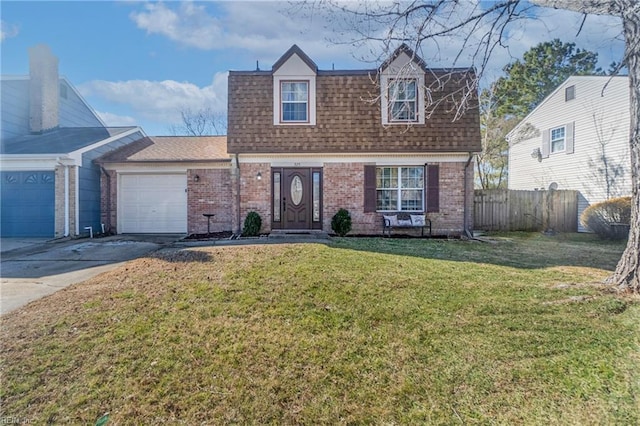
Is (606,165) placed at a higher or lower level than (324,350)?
higher

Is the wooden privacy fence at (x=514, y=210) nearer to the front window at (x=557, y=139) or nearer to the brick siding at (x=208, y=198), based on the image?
the front window at (x=557, y=139)

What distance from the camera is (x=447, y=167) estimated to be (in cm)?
1141

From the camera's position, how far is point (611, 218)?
11164mm

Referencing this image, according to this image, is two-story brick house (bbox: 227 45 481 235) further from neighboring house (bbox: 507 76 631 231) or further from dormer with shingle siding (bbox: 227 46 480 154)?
neighboring house (bbox: 507 76 631 231)

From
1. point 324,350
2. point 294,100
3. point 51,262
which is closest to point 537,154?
point 294,100

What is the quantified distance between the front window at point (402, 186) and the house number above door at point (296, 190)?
2.82m

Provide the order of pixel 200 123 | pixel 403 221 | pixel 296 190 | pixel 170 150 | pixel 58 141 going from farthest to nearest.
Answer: pixel 200 123
pixel 170 150
pixel 58 141
pixel 296 190
pixel 403 221

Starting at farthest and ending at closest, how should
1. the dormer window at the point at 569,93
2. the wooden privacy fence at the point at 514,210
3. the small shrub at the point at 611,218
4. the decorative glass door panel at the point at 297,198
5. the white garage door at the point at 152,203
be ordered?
the dormer window at the point at 569,93 < the wooden privacy fence at the point at 514,210 < the white garage door at the point at 152,203 < the decorative glass door panel at the point at 297,198 < the small shrub at the point at 611,218

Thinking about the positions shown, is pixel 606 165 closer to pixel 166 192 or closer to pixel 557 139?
pixel 557 139

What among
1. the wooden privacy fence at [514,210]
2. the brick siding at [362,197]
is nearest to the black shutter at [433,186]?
the brick siding at [362,197]

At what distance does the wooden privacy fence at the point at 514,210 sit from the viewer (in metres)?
13.6

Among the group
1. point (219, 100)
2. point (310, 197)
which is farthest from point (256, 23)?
point (219, 100)

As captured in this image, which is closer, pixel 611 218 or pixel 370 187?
pixel 611 218

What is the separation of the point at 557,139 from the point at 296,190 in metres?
13.6
